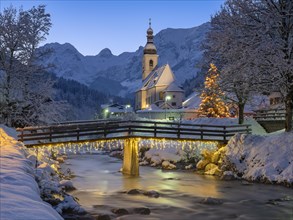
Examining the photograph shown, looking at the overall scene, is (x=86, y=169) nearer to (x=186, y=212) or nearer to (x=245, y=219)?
(x=186, y=212)

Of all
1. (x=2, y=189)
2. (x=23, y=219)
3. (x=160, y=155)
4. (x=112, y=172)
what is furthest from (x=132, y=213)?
(x=160, y=155)

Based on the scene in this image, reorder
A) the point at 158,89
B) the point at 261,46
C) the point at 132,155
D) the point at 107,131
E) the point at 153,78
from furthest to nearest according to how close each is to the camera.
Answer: the point at 153,78
the point at 158,89
the point at 132,155
the point at 107,131
the point at 261,46

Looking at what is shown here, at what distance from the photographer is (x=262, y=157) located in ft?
97.8

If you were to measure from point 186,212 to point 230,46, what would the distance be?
47.8ft

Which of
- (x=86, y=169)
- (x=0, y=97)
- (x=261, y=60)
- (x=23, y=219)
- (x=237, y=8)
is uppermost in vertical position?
(x=237, y=8)

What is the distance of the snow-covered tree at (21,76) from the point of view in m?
36.2

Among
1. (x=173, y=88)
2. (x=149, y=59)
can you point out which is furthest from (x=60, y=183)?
(x=149, y=59)

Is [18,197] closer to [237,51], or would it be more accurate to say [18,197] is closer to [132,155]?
[237,51]

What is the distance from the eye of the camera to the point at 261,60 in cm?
2830

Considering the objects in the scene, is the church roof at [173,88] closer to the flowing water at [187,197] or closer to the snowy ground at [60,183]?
the snowy ground at [60,183]

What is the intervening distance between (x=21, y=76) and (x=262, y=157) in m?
22.8

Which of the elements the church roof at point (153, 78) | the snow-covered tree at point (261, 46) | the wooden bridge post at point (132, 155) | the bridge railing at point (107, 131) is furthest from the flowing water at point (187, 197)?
the church roof at point (153, 78)

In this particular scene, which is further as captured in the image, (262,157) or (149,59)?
(149,59)

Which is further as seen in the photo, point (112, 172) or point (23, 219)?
point (112, 172)
